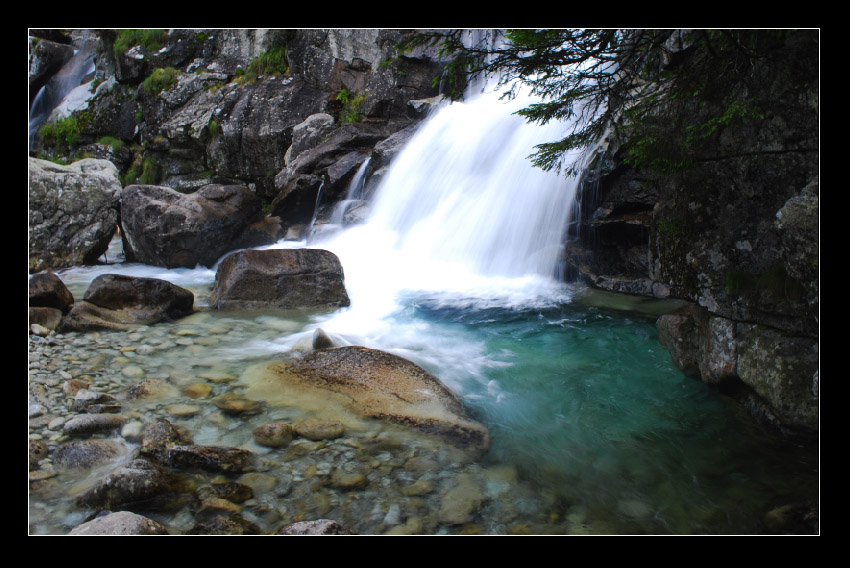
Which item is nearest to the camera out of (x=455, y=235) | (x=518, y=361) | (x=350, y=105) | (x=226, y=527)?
(x=226, y=527)

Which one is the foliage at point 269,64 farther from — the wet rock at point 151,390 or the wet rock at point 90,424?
the wet rock at point 90,424

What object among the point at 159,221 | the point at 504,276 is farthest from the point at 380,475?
the point at 159,221

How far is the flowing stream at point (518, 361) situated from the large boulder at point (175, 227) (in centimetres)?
40

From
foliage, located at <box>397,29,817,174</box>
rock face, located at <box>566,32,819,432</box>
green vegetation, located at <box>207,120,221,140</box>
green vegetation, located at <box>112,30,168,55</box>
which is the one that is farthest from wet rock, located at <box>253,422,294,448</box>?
green vegetation, located at <box>112,30,168,55</box>

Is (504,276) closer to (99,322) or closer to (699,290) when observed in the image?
(699,290)

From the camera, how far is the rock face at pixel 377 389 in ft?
12.4

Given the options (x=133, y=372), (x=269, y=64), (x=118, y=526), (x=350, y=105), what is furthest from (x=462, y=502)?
(x=269, y=64)

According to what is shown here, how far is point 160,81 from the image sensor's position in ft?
62.4

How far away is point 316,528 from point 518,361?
355 cm

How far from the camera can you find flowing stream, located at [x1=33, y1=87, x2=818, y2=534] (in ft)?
10.0

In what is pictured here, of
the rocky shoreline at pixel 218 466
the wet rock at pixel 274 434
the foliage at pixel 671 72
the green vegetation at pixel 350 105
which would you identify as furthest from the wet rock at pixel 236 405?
the green vegetation at pixel 350 105

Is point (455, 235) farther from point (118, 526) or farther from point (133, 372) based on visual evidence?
point (118, 526)

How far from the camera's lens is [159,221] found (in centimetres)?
1044

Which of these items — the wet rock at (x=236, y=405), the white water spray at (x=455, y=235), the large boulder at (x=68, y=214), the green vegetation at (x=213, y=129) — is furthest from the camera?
the green vegetation at (x=213, y=129)
